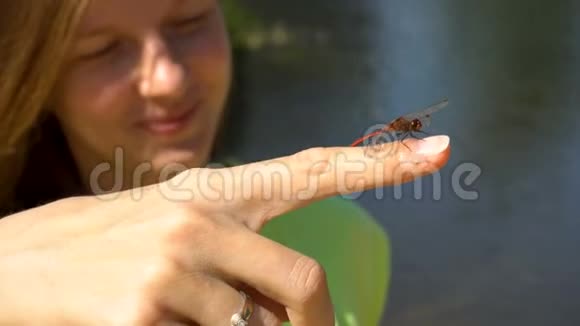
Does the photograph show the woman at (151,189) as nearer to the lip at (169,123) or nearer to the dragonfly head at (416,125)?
the lip at (169,123)

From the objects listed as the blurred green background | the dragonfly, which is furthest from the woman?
the blurred green background

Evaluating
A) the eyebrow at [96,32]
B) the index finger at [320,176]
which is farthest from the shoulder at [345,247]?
the index finger at [320,176]

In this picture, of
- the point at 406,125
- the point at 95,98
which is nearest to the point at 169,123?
the point at 95,98

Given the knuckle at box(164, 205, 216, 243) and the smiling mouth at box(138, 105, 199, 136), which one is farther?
the smiling mouth at box(138, 105, 199, 136)

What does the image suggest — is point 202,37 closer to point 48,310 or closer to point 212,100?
point 212,100

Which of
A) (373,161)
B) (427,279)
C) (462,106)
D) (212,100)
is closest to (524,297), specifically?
(427,279)

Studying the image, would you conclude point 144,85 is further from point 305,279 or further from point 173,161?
point 305,279

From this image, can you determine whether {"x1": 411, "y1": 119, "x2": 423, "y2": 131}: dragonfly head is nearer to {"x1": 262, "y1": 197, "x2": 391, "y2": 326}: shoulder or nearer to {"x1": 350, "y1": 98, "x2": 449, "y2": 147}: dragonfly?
{"x1": 350, "y1": 98, "x2": 449, "y2": 147}: dragonfly
